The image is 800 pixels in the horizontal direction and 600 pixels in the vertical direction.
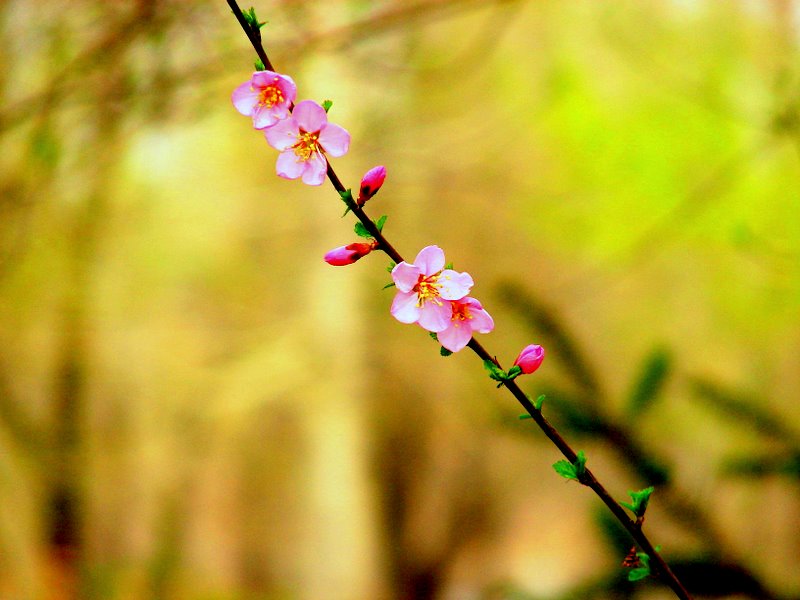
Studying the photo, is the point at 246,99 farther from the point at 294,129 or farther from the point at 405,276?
the point at 405,276

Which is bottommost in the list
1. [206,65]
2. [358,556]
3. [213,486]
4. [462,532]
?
[462,532]

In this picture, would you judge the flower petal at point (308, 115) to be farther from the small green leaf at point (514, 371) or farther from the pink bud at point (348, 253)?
the small green leaf at point (514, 371)

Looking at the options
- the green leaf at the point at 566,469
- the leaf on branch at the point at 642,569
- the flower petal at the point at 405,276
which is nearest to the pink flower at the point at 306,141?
the flower petal at the point at 405,276

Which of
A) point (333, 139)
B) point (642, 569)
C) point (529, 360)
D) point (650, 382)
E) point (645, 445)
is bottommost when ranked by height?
point (645, 445)

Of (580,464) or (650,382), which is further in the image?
(650,382)

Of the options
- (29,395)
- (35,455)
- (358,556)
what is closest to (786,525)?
(358,556)

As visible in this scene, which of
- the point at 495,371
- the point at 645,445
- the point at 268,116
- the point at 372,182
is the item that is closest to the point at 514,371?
the point at 495,371

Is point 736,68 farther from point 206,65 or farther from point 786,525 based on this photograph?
point 206,65
